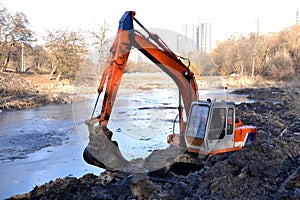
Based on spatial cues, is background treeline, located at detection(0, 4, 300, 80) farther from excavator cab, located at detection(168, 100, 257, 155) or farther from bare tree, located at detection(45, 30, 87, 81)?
excavator cab, located at detection(168, 100, 257, 155)

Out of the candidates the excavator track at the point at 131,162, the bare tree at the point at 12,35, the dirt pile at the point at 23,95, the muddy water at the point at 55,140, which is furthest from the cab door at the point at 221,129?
the bare tree at the point at 12,35

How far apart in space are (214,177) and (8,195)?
4108 millimetres

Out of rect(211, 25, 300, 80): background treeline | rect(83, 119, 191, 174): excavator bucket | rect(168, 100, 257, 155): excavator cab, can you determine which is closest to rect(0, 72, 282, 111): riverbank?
rect(83, 119, 191, 174): excavator bucket

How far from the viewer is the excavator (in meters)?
7.02

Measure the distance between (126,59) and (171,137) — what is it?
2.08 meters

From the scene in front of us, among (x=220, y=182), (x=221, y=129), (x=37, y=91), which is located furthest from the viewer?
(x=37, y=91)

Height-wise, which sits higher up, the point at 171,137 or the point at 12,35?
the point at 12,35

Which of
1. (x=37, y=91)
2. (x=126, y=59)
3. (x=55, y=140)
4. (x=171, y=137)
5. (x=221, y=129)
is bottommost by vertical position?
(x=55, y=140)

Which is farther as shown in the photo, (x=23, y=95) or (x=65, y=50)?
(x=65, y=50)

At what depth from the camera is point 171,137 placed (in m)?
8.05

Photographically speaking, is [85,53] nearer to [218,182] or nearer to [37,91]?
[37,91]

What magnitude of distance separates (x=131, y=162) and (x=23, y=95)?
19.6m

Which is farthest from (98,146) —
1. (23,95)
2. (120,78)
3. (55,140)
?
(23,95)

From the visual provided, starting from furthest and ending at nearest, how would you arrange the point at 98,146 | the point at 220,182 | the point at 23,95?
the point at 23,95 < the point at 98,146 < the point at 220,182
